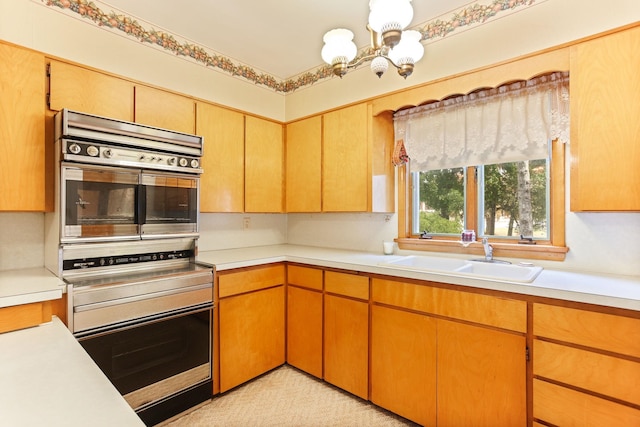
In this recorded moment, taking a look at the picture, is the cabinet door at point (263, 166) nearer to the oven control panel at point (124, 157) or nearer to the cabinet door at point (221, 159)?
the cabinet door at point (221, 159)

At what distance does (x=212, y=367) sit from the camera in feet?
7.06

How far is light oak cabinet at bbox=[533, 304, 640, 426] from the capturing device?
1299 millimetres

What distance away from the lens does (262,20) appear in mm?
2260

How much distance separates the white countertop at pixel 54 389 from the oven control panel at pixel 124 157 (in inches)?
37.3

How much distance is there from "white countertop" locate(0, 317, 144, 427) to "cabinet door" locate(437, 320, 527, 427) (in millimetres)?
1567

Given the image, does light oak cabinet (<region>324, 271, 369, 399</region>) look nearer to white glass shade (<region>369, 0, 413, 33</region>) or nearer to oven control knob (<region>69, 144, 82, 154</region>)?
white glass shade (<region>369, 0, 413, 33</region>)

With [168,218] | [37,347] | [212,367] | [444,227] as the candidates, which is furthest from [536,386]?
[168,218]

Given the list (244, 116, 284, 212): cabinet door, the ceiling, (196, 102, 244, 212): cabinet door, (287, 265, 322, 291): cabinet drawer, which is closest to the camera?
the ceiling

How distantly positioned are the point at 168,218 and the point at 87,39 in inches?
48.4

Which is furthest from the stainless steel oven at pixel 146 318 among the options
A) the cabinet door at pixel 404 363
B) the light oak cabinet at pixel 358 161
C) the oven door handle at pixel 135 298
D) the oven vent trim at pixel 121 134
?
the light oak cabinet at pixel 358 161

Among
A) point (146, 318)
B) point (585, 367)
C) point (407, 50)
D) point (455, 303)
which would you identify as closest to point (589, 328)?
point (585, 367)

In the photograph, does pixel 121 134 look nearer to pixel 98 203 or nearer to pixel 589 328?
pixel 98 203

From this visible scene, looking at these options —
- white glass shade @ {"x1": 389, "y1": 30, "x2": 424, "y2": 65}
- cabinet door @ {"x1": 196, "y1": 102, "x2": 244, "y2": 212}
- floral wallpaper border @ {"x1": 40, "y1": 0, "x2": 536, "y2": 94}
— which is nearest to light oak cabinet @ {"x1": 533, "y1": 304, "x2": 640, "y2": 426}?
white glass shade @ {"x1": 389, "y1": 30, "x2": 424, "y2": 65}

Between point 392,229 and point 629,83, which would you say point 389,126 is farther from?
point 629,83
